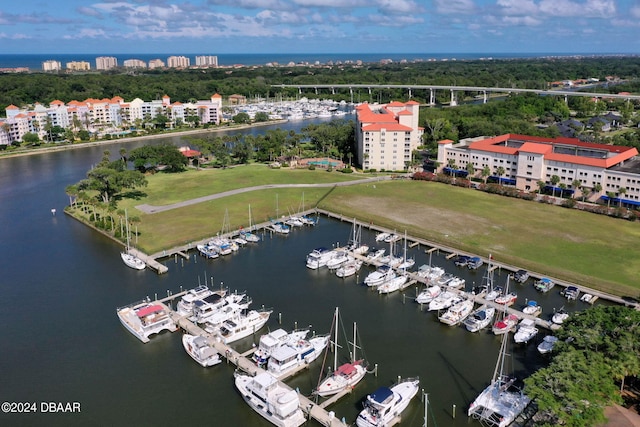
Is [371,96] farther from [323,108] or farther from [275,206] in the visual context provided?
[275,206]

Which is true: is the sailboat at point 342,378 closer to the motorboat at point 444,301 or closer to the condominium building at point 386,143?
the motorboat at point 444,301

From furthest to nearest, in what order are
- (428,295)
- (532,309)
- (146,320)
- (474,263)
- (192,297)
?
1. (474,263)
2. (428,295)
3. (192,297)
4. (532,309)
5. (146,320)

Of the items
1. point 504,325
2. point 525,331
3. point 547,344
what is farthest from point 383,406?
point 525,331

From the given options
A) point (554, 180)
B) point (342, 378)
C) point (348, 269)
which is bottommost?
point (342, 378)

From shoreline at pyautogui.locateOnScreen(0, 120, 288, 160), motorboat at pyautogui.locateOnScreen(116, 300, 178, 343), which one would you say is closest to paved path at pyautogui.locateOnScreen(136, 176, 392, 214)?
motorboat at pyautogui.locateOnScreen(116, 300, 178, 343)

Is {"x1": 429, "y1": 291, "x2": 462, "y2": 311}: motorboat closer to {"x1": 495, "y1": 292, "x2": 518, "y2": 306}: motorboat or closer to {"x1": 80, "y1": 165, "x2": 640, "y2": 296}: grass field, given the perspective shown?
{"x1": 495, "y1": 292, "x2": 518, "y2": 306}: motorboat

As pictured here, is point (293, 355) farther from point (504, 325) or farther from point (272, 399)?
point (504, 325)

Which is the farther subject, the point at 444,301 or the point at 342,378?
the point at 444,301
